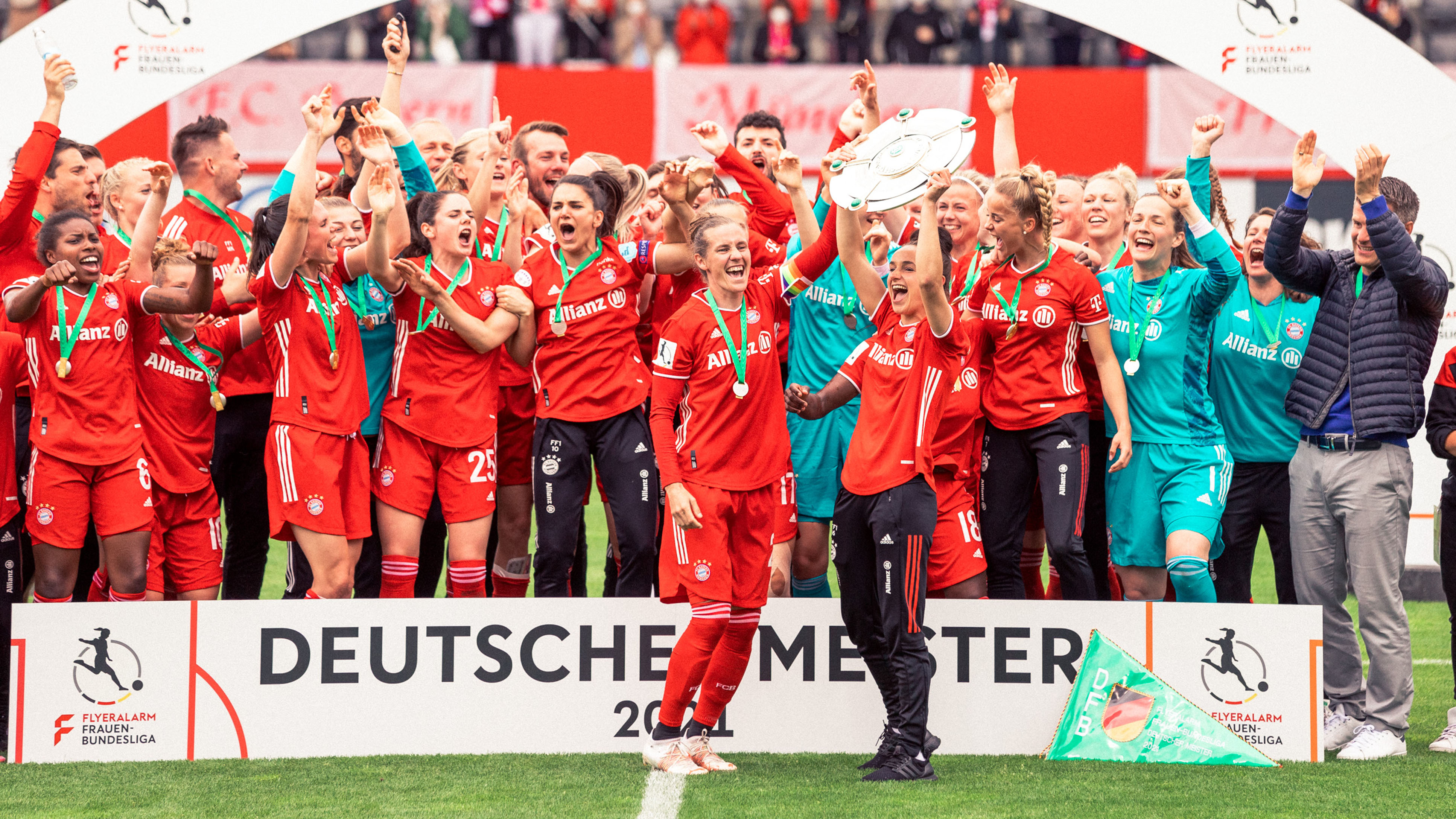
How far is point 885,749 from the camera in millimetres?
5621

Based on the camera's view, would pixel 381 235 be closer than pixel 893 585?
No

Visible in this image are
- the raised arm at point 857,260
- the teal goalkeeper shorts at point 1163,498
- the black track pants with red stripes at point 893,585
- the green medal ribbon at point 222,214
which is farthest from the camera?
the green medal ribbon at point 222,214

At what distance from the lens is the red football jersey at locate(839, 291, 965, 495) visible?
5543 mm

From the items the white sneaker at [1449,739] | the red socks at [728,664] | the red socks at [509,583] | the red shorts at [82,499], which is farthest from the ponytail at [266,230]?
the white sneaker at [1449,739]

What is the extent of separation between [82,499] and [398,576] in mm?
1270

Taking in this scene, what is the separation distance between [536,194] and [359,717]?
2.87 meters

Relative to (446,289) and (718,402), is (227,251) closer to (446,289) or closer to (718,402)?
(446,289)

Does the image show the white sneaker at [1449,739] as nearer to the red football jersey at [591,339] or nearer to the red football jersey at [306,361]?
the red football jersey at [591,339]

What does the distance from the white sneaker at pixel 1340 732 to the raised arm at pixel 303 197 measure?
4.54 meters

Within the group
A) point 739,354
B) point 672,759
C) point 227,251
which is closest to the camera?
point 672,759

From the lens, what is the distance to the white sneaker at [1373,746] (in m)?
5.90

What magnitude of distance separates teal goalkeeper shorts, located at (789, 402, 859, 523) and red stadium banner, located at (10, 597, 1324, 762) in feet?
3.05

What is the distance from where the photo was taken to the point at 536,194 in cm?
764

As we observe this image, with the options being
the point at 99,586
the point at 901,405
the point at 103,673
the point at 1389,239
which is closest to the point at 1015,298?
the point at 901,405
